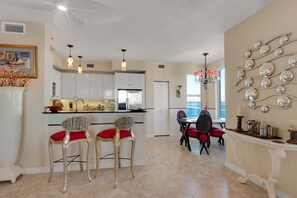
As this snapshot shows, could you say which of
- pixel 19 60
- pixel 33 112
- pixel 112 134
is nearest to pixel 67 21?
pixel 19 60

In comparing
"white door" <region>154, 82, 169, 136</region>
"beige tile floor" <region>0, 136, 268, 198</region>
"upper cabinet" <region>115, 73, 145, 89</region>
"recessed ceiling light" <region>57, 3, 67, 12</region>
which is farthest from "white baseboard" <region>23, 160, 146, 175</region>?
"upper cabinet" <region>115, 73, 145, 89</region>

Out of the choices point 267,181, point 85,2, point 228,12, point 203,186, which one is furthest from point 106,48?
point 267,181

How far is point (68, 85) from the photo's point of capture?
18.9 ft

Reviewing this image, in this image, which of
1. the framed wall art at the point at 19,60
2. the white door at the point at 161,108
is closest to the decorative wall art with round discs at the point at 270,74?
the white door at the point at 161,108

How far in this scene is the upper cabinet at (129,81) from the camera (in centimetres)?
588

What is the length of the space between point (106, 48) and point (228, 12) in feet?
9.89

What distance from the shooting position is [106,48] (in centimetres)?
447

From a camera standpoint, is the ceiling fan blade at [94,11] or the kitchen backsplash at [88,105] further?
the kitchen backsplash at [88,105]

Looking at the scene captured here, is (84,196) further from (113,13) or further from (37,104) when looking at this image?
(113,13)

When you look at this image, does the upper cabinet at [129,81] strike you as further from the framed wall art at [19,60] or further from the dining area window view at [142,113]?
the framed wall art at [19,60]

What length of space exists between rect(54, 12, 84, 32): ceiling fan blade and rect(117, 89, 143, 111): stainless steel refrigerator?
318cm

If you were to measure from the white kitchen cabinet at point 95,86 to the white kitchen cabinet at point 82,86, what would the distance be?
11 cm

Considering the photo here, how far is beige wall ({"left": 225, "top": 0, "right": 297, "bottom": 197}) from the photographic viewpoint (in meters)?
2.10

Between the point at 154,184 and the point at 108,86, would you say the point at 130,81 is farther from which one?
the point at 154,184
